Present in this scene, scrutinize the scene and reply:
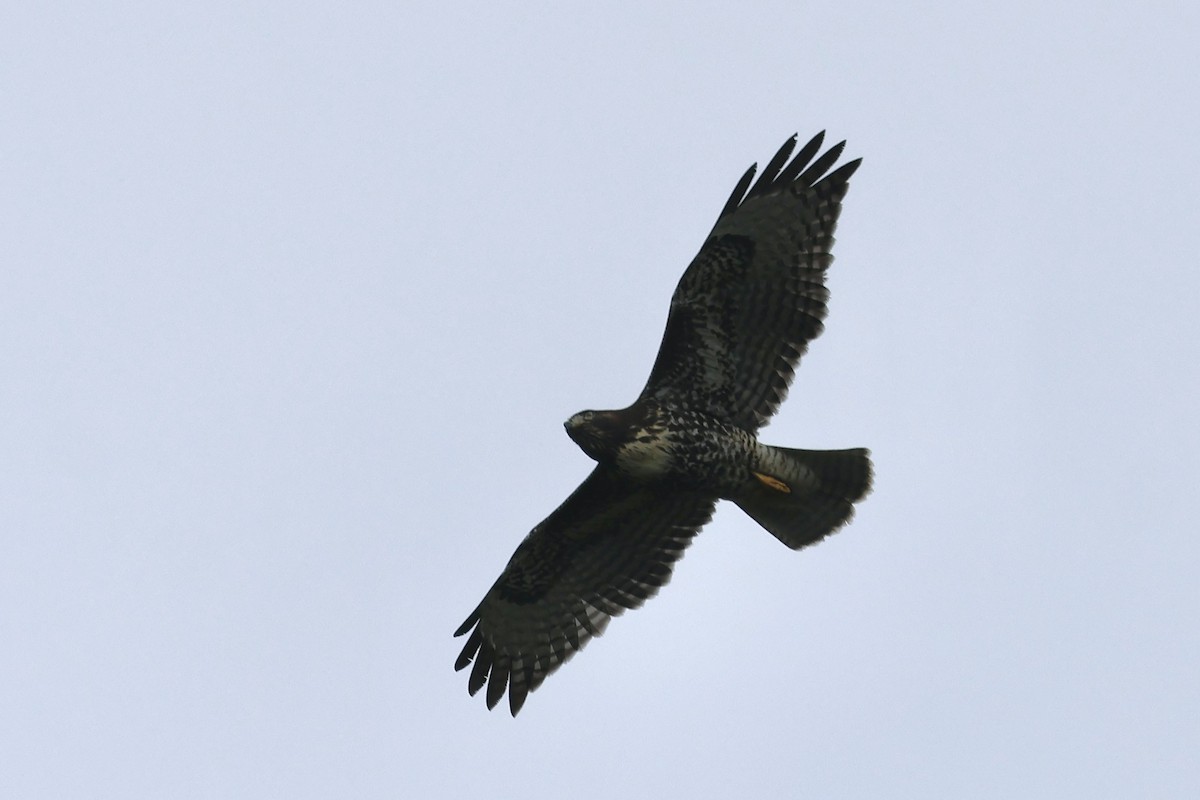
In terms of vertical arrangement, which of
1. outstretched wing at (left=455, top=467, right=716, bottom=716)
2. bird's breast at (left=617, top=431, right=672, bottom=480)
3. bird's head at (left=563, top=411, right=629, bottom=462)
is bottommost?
outstretched wing at (left=455, top=467, right=716, bottom=716)

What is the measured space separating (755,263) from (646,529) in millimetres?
2299

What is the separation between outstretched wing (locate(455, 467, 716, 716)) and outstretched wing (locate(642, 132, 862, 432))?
0.96m

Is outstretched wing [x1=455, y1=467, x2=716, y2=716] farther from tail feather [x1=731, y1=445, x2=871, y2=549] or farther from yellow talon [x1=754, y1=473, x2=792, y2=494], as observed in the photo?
yellow talon [x1=754, y1=473, x2=792, y2=494]

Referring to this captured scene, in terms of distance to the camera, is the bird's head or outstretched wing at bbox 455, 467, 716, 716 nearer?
the bird's head

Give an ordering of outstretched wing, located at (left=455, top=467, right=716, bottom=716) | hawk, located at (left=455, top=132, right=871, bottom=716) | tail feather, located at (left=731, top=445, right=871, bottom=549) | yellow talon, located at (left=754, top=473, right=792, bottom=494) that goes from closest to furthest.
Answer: hawk, located at (left=455, top=132, right=871, bottom=716), yellow talon, located at (left=754, top=473, right=792, bottom=494), tail feather, located at (left=731, top=445, right=871, bottom=549), outstretched wing, located at (left=455, top=467, right=716, bottom=716)

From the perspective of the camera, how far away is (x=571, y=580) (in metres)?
15.5

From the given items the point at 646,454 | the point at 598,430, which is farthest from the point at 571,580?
the point at 598,430

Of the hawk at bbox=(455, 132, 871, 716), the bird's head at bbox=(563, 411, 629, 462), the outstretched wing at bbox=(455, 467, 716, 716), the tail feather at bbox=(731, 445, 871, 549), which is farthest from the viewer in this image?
the outstretched wing at bbox=(455, 467, 716, 716)

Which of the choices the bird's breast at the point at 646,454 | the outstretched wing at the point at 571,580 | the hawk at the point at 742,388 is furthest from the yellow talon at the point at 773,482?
the bird's breast at the point at 646,454

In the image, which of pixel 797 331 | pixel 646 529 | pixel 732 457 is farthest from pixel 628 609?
pixel 797 331

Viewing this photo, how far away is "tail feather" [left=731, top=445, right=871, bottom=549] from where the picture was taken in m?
14.9

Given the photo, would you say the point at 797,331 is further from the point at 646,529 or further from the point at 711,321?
the point at 646,529

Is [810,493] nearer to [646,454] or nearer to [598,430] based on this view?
[646,454]

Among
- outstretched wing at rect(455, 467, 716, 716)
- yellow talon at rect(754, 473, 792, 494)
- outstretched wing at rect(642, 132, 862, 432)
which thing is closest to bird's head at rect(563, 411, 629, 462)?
outstretched wing at rect(642, 132, 862, 432)
